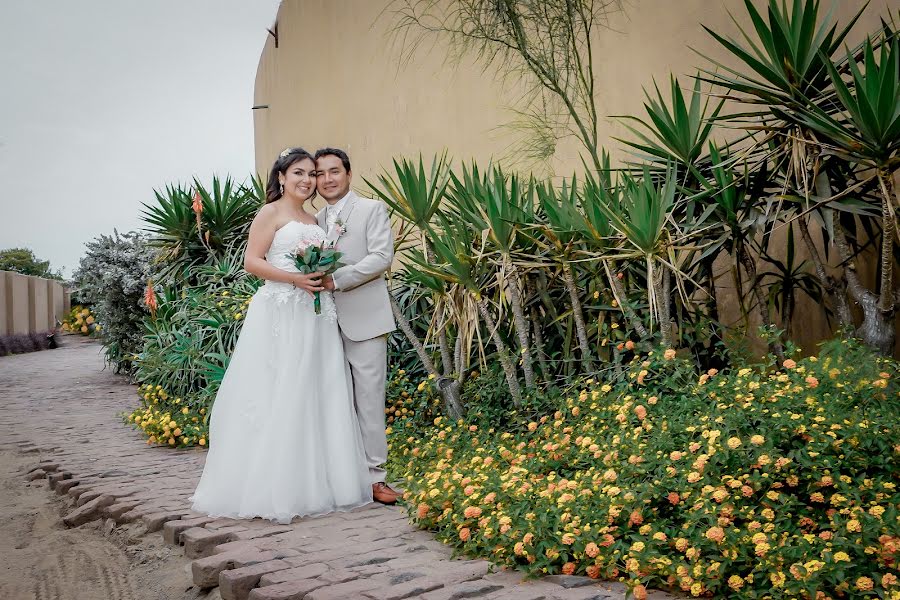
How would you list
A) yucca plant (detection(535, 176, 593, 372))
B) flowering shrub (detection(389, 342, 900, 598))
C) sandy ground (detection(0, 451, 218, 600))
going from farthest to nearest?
yucca plant (detection(535, 176, 593, 372)) < sandy ground (detection(0, 451, 218, 600)) < flowering shrub (detection(389, 342, 900, 598))

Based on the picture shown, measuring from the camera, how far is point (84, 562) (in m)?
4.30

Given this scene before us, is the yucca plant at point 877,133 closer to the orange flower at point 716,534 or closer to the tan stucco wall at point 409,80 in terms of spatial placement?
the tan stucco wall at point 409,80

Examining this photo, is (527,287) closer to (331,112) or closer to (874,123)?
(874,123)

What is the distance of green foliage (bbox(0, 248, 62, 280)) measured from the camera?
116 feet

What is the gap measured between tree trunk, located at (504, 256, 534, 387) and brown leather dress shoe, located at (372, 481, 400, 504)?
Answer: 3.96 feet

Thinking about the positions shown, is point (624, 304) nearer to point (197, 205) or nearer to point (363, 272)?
point (363, 272)

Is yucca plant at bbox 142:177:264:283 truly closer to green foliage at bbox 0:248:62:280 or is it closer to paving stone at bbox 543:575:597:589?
paving stone at bbox 543:575:597:589

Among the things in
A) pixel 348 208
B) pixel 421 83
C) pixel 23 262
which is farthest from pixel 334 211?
pixel 23 262

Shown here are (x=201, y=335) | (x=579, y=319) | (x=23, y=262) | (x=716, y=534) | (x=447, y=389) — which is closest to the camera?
(x=716, y=534)

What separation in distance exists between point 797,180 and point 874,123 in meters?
0.62

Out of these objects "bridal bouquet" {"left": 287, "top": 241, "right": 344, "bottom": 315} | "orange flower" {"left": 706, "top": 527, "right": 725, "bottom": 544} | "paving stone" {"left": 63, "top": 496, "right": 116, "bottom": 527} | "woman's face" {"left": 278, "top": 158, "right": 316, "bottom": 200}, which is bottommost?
"paving stone" {"left": 63, "top": 496, "right": 116, "bottom": 527}

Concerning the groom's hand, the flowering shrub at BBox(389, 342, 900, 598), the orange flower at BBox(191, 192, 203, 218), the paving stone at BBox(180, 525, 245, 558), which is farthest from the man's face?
the orange flower at BBox(191, 192, 203, 218)

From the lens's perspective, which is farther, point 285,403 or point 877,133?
point 285,403

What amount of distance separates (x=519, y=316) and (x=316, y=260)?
54.5 inches
